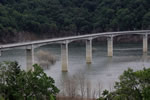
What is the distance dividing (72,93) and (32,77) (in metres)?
5.87

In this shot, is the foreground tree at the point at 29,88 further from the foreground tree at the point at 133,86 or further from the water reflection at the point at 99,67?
the water reflection at the point at 99,67

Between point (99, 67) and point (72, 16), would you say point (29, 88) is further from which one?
point (72, 16)

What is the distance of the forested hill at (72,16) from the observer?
83.4m

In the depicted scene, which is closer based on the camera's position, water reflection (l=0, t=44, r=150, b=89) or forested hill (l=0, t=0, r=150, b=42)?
water reflection (l=0, t=44, r=150, b=89)

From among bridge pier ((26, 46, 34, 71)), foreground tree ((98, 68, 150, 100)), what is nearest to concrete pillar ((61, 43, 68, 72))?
bridge pier ((26, 46, 34, 71))

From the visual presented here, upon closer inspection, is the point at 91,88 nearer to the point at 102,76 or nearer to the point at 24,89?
the point at 102,76

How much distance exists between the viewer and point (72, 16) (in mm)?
93375

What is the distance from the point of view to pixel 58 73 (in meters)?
39.4

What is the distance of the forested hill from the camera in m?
83.4

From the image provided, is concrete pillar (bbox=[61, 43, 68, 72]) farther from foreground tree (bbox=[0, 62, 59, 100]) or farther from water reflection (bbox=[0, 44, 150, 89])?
foreground tree (bbox=[0, 62, 59, 100])

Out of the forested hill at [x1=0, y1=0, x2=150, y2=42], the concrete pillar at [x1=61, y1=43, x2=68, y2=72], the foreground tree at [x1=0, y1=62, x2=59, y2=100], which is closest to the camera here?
the foreground tree at [x1=0, y1=62, x2=59, y2=100]

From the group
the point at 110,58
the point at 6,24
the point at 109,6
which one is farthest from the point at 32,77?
the point at 109,6

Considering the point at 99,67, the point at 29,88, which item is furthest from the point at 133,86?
the point at 99,67

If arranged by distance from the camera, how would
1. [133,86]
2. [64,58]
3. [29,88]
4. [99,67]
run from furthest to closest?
[99,67], [64,58], [29,88], [133,86]
